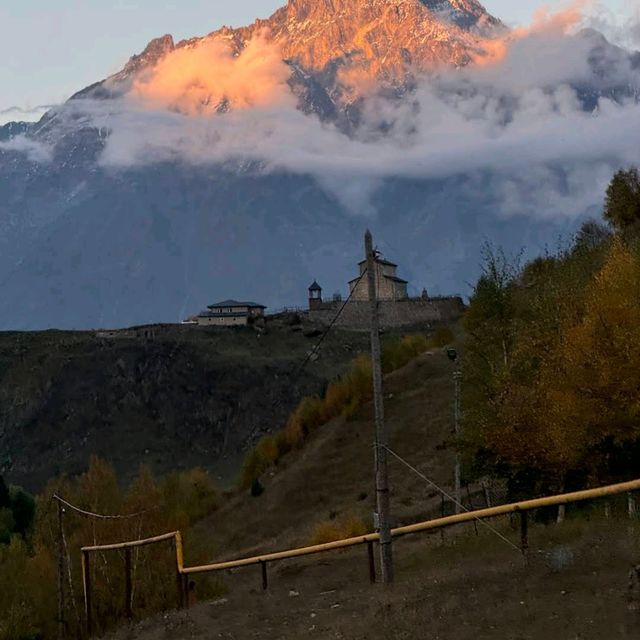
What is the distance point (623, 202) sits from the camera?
187ft

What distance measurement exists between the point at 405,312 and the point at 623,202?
64247 mm

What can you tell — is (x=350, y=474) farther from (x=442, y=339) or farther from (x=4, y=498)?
(x=4, y=498)

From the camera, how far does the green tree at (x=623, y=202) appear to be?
56844 millimetres

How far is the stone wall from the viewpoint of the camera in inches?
4707

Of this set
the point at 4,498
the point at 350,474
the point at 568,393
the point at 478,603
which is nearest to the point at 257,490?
the point at 350,474

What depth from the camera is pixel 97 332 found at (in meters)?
136

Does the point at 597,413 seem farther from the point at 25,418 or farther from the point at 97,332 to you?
the point at 97,332

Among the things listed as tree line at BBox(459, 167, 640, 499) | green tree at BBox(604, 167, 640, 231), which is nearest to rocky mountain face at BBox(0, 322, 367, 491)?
green tree at BBox(604, 167, 640, 231)

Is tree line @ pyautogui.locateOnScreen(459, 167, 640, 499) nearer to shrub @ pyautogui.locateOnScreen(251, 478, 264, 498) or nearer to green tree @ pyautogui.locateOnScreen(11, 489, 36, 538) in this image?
shrub @ pyautogui.locateOnScreen(251, 478, 264, 498)

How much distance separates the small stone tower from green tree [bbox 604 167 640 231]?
7600cm

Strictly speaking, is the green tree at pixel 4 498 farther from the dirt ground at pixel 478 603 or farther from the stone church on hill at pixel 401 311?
the stone church on hill at pixel 401 311

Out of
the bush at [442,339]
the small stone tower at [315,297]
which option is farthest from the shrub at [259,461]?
the small stone tower at [315,297]

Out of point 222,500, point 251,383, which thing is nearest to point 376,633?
point 222,500

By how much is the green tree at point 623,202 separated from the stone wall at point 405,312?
58691 millimetres
